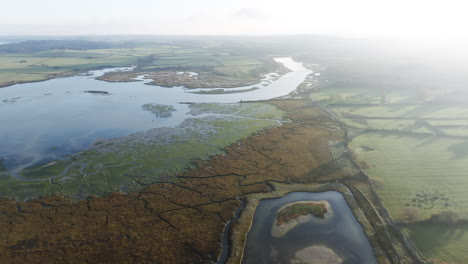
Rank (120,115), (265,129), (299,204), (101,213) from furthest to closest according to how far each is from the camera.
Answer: (120,115)
(265,129)
(299,204)
(101,213)

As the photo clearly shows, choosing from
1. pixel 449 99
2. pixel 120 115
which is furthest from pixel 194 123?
pixel 449 99

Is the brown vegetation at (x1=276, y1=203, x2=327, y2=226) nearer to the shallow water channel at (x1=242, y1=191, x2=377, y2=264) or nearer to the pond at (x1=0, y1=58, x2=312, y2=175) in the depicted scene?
the shallow water channel at (x1=242, y1=191, x2=377, y2=264)

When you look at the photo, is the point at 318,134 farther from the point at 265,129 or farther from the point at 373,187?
the point at 373,187

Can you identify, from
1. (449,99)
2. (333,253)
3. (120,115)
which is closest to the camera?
(333,253)

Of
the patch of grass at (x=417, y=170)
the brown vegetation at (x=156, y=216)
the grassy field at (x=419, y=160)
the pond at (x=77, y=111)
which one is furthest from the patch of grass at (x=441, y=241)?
the pond at (x=77, y=111)

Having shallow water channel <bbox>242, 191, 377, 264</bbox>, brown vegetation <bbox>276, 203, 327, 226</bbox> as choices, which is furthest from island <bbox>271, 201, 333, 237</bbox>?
shallow water channel <bbox>242, 191, 377, 264</bbox>

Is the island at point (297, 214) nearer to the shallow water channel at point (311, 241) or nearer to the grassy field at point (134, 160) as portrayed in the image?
the shallow water channel at point (311, 241)

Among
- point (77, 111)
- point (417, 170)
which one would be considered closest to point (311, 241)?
point (417, 170)
